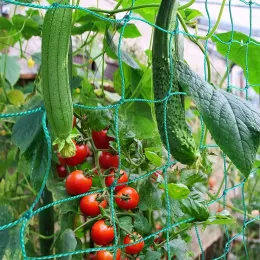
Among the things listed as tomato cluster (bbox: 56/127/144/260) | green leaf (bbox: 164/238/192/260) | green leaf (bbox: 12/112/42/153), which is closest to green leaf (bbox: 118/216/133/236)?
tomato cluster (bbox: 56/127/144/260)

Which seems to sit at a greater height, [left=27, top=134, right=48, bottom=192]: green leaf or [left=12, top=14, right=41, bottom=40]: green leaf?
[left=12, top=14, right=41, bottom=40]: green leaf

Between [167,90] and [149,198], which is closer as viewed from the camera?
[167,90]

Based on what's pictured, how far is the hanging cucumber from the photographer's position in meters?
0.52

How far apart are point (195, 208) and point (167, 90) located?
253 millimetres

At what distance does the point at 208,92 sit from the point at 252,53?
514 mm

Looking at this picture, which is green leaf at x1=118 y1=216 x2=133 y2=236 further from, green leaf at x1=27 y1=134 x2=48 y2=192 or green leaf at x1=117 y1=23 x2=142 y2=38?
green leaf at x1=117 y1=23 x2=142 y2=38

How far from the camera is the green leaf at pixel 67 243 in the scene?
2.20 ft

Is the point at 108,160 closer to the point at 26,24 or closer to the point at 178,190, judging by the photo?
the point at 178,190

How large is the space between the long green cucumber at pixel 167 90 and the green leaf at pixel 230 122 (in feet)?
0.20

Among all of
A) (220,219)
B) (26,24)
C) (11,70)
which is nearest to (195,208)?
(220,219)

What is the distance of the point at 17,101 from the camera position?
1.18 meters

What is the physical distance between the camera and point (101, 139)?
0.81 metres

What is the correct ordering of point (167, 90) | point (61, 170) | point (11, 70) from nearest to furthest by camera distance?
point (167, 90), point (61, 170), point (11, 70)

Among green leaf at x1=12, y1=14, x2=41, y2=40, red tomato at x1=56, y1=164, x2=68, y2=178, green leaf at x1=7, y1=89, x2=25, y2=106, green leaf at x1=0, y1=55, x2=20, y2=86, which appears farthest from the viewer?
green leaf at x1=0, y1=55, x2=20, y2=86
